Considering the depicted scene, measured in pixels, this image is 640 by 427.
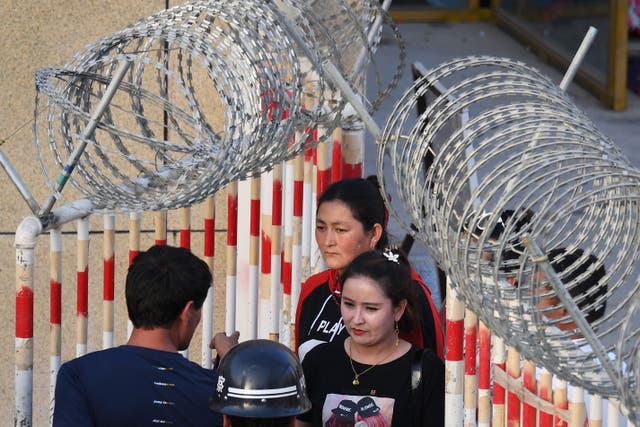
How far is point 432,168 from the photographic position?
357 cm

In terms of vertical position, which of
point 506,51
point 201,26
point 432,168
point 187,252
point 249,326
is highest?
point 506,51

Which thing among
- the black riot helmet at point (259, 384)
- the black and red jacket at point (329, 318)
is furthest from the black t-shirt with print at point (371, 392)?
the black riot helmet at point (259, 384)

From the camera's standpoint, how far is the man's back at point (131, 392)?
10.9ft

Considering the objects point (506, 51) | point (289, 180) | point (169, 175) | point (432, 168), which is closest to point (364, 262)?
point (432, 168)

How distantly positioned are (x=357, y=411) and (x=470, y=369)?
388mm

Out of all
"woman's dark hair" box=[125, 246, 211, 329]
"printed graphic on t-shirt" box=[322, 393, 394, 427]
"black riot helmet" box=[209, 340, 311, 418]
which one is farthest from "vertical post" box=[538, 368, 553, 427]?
"woman's dark hair" box=[125, 246, 211, 329]

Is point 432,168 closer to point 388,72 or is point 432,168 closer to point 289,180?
point 289,180

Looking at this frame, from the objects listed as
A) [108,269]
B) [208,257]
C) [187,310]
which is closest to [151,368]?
[187,310]

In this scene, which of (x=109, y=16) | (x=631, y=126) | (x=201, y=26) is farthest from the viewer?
(x=631, y=126)

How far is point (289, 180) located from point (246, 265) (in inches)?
15.4

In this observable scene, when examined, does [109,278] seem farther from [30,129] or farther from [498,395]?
[30,129]

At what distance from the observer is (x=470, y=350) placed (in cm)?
389

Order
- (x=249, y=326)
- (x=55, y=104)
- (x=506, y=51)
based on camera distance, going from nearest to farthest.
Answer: (x=55, y=104) < (x=249, y=326) < (x=506, y=51)

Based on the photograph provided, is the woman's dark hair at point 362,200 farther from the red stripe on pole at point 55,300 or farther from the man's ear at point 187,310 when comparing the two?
the man's ear at point 187,310
